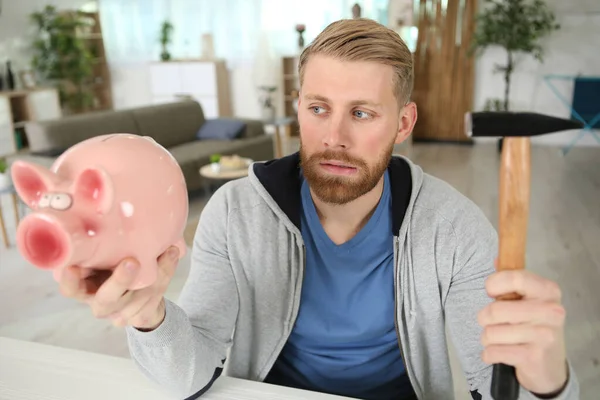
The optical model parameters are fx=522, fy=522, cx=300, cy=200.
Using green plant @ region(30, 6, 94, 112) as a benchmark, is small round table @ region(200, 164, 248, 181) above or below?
below

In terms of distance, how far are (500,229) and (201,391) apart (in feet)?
1.83

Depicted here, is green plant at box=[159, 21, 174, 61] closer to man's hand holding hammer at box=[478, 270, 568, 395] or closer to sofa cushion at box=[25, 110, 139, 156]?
sofa cushion at box=[25, 110, 139, 156]

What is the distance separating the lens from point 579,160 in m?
5.74

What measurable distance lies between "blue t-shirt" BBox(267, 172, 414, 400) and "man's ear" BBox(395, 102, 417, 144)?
0.43ft

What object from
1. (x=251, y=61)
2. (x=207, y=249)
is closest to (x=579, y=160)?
(x=251, y=61)

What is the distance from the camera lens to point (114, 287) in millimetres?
583

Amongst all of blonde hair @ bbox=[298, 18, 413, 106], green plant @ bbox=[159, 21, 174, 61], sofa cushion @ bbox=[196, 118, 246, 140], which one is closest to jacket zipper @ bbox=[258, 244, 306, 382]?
blonde hair @ bbox=[298, 18, 413, 106]

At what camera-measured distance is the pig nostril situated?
526mm

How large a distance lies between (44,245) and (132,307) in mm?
148

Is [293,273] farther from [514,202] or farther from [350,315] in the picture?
[514,202]

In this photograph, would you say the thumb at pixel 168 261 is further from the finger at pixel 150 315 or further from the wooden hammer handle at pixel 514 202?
the wooden hammer handle at pixel 514 202

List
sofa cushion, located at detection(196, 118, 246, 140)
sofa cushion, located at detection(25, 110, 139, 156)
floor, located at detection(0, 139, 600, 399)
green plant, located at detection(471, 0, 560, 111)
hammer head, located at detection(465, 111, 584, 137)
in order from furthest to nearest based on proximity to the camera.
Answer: green plant, located at detection(471, 0, 560, 111) < sofa cushion, located at detection(196, 118, 246, 140) < sofa cushion, located at detection(25, 110, 139, 156) < floor, located at detection(0, 139, 600, 399) < hammer head, located at detection(465, 111, 584, 137)

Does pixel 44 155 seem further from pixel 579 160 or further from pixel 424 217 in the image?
pixel 579 160

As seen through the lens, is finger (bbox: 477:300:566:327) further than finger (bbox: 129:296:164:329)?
No
